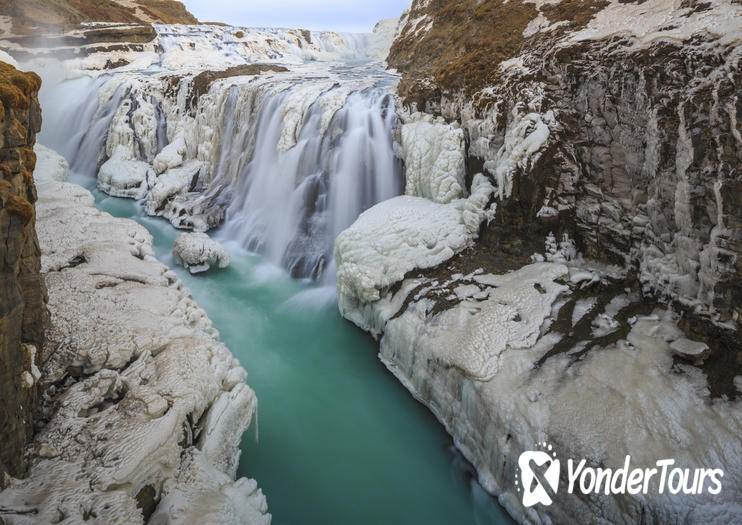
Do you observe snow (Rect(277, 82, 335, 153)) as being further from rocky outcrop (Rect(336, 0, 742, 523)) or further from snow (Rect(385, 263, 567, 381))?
snow (Rect(385, 263, 567, 381))

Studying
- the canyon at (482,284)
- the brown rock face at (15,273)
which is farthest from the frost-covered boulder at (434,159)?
the brown rock face at (15,273)

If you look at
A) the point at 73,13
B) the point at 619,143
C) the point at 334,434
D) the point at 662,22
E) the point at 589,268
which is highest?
the point at 73,13

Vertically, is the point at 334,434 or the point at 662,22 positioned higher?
the point at 662,22


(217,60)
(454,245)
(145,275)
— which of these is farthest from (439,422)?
(217,60)

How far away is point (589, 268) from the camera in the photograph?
13.7 feet

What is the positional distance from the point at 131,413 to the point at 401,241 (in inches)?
135

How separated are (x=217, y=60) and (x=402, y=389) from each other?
1841 cm

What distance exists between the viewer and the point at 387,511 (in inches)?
132

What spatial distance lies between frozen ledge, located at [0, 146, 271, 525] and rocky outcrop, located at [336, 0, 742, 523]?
76.8 inches

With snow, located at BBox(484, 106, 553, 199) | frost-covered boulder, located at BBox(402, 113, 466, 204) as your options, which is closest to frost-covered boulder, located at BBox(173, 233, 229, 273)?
frost-covered boulder, located at BBox(402, 113, 466, 204)

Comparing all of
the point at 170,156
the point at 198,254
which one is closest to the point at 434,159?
the point at 198,254

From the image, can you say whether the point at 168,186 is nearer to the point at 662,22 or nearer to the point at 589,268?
the point at 589,268

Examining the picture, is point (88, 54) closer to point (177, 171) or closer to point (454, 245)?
point (177, 171)

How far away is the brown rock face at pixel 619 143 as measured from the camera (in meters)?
3.13
